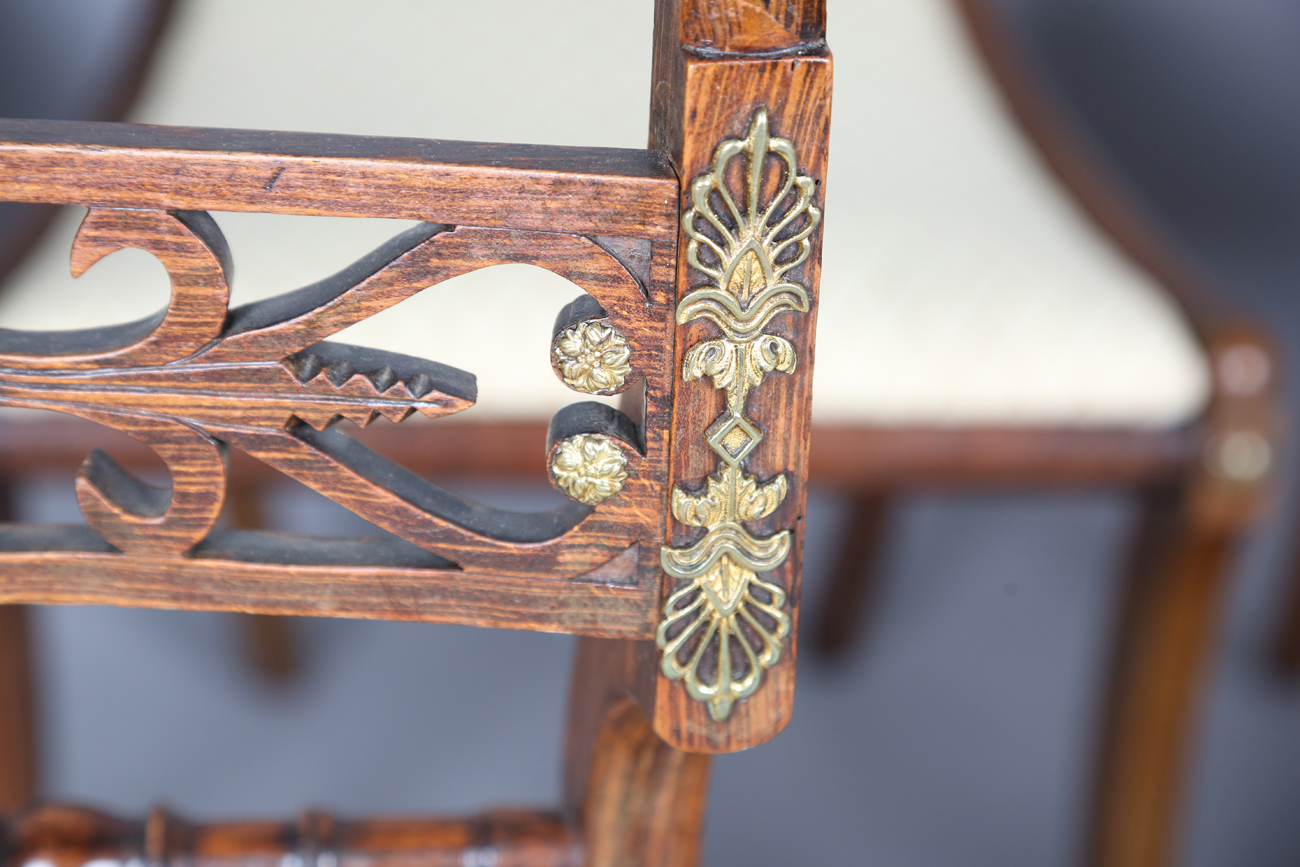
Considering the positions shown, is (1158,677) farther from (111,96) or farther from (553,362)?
(111,96)

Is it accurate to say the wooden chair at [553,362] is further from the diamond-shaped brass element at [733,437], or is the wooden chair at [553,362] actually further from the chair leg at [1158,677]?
the chair leg at [1158,677]

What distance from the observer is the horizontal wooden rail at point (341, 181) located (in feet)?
1.05

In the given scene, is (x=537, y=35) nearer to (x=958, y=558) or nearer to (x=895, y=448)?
(x=895, y=448)

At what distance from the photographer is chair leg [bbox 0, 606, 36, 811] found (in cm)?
90

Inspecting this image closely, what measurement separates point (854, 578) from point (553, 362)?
0.93m

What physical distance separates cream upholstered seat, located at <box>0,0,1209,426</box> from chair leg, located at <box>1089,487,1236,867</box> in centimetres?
8

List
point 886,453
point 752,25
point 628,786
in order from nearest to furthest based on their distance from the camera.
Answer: point 752,25
point 628,786
point 886,453

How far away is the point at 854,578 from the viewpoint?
4.05ft

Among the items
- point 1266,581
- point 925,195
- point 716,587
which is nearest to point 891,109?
point 925,195

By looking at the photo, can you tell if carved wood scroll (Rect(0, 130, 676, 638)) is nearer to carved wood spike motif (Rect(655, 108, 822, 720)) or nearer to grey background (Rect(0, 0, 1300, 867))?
carved wood spike motif (Rect(655, 108, 822, 720))

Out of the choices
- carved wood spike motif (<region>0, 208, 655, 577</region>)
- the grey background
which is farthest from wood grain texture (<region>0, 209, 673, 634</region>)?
the grey background

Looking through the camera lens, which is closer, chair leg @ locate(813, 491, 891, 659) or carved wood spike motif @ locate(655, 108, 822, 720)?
carved wood spike motif @ locate(655, 108, 822, 720)

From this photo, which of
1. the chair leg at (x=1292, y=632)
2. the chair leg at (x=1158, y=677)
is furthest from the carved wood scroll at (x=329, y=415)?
the chair leg at (x=1292, y=632)

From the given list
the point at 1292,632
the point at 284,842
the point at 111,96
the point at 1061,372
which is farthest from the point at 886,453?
the point at 1292,632
